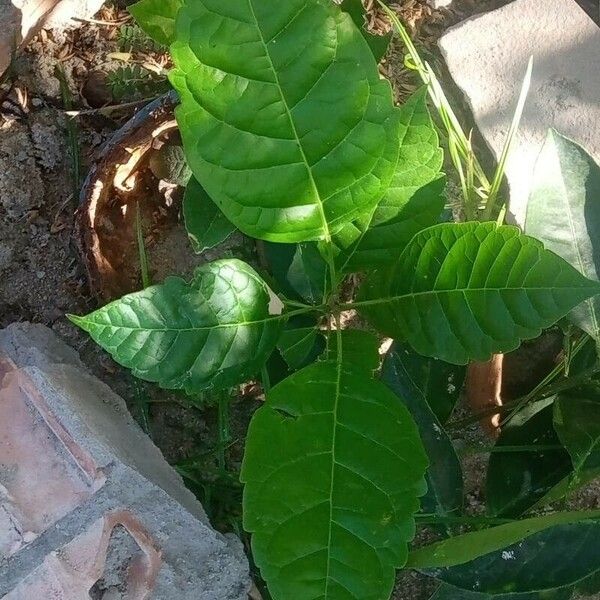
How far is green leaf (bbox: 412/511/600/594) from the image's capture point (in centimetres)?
116

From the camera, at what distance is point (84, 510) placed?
1.23 meters

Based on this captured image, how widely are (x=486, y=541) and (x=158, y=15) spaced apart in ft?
2.86

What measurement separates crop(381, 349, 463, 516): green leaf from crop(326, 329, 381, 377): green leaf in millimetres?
164

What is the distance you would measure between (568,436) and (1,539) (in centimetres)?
91

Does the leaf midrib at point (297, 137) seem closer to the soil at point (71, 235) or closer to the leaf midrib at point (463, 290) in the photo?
the leaf midrib at point (463, 290)

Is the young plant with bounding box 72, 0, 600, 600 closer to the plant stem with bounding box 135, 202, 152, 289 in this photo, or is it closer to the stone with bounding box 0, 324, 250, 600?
the stone with bounding box 0, 324, 250, 600

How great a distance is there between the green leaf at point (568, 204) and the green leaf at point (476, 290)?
288 millimetres

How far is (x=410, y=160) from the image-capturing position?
1021 millimetres

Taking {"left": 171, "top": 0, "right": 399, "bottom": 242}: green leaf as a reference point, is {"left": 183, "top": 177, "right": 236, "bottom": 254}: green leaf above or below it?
below

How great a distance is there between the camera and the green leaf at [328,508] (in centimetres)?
94

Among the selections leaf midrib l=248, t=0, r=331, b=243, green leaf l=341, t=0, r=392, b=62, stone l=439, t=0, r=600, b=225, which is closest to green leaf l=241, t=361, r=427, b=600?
leaf midrib l=248, t=0, r=331, b=243

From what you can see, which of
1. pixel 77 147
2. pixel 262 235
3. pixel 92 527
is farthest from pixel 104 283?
pixel 262 235

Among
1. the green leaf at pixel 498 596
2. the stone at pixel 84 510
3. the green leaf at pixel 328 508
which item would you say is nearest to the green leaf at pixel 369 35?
the green leaf at pixel 328 508

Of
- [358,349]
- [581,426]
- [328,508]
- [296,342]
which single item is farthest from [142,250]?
[581,426]
